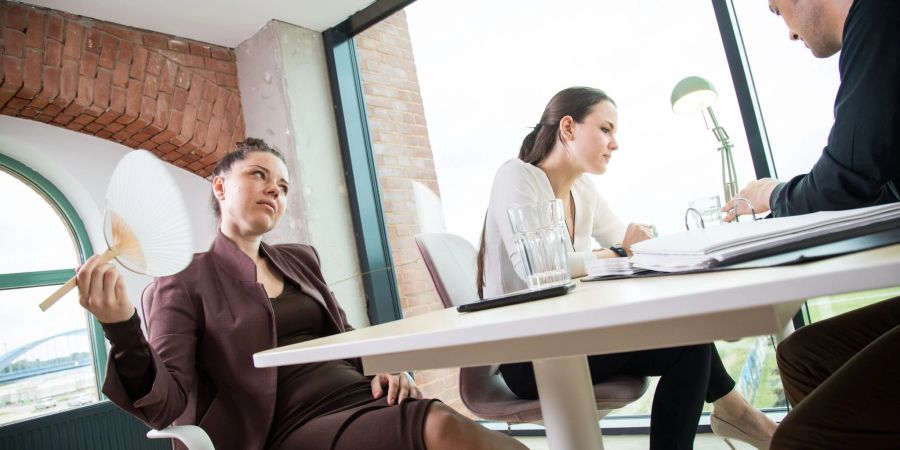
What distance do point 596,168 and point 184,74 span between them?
2.59 metres

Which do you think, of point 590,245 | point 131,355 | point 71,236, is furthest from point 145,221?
point 71,236

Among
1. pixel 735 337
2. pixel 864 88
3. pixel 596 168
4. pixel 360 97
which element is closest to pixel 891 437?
pixel 735 337

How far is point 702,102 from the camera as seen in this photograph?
2176 mm

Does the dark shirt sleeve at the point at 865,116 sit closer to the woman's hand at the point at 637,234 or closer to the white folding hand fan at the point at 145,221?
the woman's hand at the point at 637,234

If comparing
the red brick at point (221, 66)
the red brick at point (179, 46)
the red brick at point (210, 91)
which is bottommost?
the red brick at point (210, 91)

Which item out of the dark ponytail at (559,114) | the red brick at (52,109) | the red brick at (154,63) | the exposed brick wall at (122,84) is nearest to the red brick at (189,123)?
the exposed brick wall at (122,84)

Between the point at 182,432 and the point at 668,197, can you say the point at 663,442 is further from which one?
the point at 668,197

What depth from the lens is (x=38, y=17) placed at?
9.81 ft

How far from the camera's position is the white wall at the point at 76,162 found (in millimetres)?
3492

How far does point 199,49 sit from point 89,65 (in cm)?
67

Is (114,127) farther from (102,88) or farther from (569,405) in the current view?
(569,405)

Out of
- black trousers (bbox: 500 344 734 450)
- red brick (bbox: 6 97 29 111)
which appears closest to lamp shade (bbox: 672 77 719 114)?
black trousers (bbox: 500 344 734 450)

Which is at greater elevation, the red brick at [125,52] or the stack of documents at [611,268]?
the red brick at [125,52]

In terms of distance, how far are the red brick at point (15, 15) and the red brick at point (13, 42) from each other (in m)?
0.03
